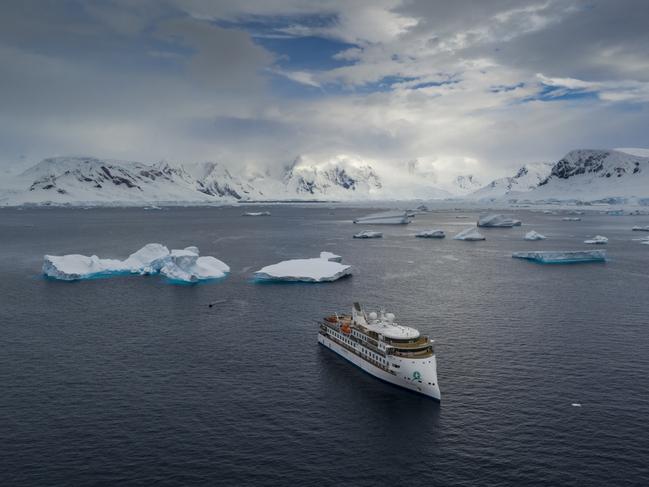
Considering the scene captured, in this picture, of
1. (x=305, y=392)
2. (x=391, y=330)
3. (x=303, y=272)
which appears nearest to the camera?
(x=305, y=392)

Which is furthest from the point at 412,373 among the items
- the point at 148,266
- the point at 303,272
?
the point at 148,266

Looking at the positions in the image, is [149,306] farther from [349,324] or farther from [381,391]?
[381,391]

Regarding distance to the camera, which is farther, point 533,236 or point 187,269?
point 533,236

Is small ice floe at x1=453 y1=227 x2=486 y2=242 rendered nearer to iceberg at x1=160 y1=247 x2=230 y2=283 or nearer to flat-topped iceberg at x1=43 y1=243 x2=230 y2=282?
flat-topped iceberg at x1=43 y1=243 x2=230 y2=282

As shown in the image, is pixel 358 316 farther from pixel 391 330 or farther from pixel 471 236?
pixel 471 236

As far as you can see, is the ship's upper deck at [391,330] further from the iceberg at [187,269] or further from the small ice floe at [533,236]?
the small ice floe at [533,236]

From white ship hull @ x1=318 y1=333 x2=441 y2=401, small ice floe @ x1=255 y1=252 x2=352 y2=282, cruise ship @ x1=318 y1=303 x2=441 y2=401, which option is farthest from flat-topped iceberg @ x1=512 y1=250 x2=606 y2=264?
white ship hull @ x1=318 y1=333 x2=441 y2=401
